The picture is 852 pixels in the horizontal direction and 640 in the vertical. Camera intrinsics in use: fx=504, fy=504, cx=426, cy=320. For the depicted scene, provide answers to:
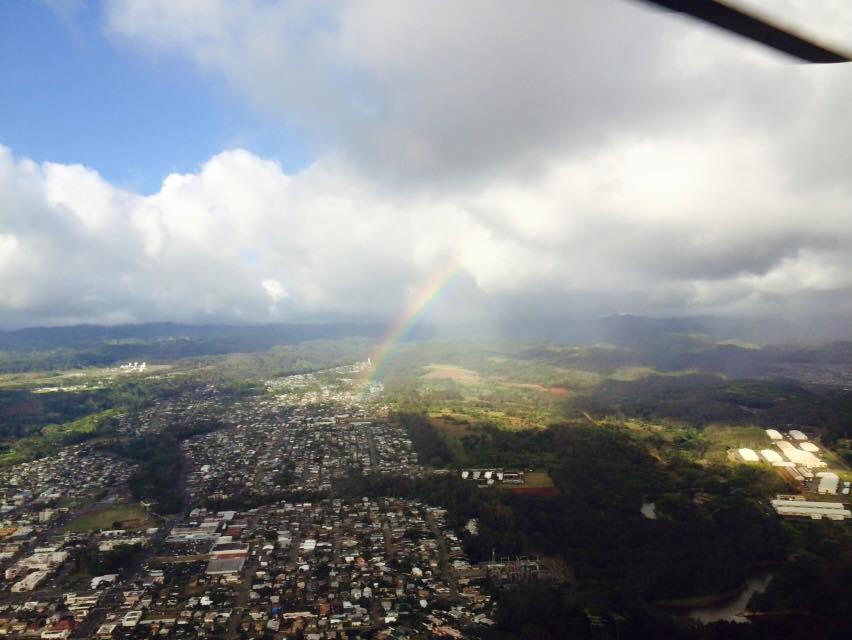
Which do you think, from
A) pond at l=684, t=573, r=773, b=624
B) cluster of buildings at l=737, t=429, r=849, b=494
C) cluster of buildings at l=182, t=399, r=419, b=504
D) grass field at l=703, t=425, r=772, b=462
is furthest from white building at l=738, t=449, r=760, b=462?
cluster of buildings at l=182, t=399, r=419, b=504

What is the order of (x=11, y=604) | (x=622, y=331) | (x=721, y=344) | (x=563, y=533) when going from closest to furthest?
1. (x=11, y=604)
2. (x=563, y=533)
3. (x=721, y=344)
4. (x=622, y=331)

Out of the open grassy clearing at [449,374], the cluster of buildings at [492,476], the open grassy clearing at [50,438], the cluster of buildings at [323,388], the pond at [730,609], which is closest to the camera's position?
the pond at [730,609]

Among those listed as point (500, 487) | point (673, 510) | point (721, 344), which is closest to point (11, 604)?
point (500, 487)

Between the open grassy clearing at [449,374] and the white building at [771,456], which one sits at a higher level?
the open grassy clearing at [449,374]

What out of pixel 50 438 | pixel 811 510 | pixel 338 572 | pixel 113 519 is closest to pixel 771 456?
pixel 811 510

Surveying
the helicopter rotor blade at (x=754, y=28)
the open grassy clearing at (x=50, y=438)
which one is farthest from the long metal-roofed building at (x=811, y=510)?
the open grassy clearing at (x=50, y=438)

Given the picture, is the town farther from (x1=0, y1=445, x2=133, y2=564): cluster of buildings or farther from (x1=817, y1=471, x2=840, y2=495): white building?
(x1=817, y1=471, x2=840, y2=495): white building

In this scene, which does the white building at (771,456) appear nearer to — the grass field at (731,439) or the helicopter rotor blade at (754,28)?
the grass field at (731,439)

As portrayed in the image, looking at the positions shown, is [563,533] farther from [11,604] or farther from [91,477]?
[91,477]

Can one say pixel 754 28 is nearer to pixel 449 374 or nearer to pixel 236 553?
pixel 236 553
